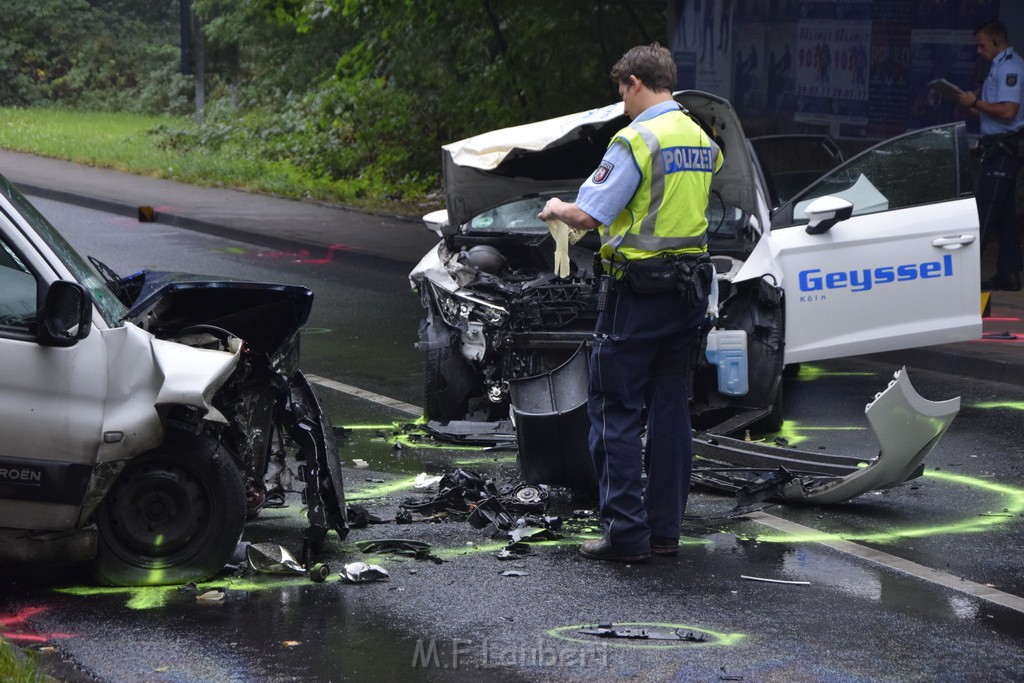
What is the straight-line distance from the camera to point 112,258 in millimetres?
14281

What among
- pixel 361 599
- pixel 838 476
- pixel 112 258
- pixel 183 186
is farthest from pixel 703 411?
pixel 183 186

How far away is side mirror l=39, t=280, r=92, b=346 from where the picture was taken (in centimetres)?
478

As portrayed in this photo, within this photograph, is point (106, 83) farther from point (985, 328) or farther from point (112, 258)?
point (985, 328)

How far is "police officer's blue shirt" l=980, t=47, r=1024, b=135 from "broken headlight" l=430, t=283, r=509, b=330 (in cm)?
596

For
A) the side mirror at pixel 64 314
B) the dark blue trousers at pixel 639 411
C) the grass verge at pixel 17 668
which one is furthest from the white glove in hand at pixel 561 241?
the grass verge at pixel 17 668

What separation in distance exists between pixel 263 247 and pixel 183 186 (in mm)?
6023

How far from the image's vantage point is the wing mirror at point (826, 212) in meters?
7.79

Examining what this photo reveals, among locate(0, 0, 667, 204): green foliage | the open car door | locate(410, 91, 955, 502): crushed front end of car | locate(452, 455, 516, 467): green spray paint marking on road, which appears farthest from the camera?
locate(0, 0, 667, 204): green foliage

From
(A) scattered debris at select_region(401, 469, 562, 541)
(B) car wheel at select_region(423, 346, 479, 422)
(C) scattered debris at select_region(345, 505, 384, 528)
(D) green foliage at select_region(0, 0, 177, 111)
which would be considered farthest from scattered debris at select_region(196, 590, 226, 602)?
(D) green foliage at select_region(0, 0, 177, 111)

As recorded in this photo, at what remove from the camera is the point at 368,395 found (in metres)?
8.68

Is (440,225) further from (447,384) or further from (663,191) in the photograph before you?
(663,191)

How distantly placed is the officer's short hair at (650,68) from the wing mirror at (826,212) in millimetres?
2460

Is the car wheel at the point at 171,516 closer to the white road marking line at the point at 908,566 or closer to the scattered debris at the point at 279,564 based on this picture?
the scattered debris at the point at 279,564

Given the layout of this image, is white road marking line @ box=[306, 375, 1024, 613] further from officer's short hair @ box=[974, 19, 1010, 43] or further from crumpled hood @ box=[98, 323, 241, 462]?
officer's short hair @ box=[974, 19, 1010, 43]
